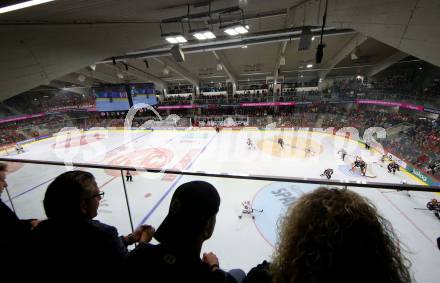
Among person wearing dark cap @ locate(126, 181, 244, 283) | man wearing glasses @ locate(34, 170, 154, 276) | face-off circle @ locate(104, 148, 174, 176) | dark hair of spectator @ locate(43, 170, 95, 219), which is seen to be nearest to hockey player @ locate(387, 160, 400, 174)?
face-off circle @ locate(104, 148, 174, 176)

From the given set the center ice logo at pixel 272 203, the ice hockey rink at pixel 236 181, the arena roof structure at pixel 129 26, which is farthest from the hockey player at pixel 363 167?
the arena roof structure at pixel 129 26

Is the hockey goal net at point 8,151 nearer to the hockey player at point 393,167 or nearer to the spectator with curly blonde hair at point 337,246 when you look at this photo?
the spectator with curly blonde hair at point 337,246

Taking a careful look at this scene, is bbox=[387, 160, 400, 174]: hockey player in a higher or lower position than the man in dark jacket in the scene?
lower

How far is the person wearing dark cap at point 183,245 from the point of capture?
2.86 ft

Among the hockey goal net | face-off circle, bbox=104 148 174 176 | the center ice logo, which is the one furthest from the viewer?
the hockey goal net

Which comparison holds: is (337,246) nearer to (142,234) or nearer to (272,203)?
(142,234)

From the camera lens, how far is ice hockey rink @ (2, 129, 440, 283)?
570cm

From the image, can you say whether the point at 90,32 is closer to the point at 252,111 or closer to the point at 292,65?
the point at 292,65

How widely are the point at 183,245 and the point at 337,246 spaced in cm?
62

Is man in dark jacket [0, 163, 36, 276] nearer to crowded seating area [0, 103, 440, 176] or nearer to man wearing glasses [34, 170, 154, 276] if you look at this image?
man wearing glasses [34, 170, 154, 276]

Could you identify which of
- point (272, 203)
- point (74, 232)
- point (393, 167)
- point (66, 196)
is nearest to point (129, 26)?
point (66, 196)

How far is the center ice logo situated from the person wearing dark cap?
536 centimetres

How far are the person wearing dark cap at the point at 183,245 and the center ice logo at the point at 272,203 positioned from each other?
211 inches

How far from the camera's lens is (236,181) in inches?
367
